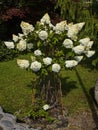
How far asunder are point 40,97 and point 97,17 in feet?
11.4

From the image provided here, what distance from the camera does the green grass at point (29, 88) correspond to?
9.45 m

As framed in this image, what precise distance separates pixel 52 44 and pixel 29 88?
100.0 inches

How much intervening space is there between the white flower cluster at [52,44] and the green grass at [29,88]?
1545 mm

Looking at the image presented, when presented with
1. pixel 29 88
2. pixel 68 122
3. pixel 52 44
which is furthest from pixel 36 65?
pixel 29 88

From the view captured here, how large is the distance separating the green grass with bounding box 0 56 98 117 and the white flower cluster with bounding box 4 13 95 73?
1.54 metres

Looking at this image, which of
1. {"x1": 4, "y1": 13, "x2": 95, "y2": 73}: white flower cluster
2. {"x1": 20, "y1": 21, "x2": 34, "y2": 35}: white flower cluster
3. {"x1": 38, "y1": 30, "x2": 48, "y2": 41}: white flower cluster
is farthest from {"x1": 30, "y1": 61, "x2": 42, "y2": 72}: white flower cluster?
{"x1": 20, "y1": 21, "x2": 34, "y2": 35}: white flower cluster

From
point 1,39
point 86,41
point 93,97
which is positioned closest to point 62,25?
point 86,41

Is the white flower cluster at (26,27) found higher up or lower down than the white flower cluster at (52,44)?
higher up

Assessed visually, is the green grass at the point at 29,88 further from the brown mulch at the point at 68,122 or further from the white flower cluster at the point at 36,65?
the white flower cluster at the point at 36,65

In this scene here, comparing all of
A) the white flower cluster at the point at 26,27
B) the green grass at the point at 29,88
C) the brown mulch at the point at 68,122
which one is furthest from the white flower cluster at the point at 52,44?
the green grass at the point at 29,88

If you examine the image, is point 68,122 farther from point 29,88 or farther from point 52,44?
point 29,88

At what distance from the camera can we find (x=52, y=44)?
26.8ft

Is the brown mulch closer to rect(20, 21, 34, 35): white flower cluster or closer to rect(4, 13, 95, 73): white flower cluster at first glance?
rect(4, 13, 95, 73): white flower cluster

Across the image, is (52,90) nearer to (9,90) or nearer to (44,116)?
(44,116)
